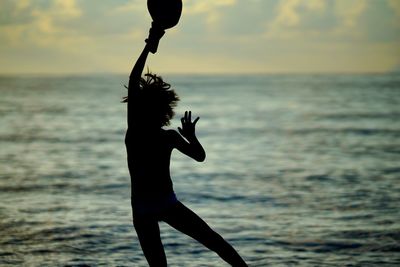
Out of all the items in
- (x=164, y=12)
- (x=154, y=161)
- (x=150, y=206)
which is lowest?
(x=150, y=206)

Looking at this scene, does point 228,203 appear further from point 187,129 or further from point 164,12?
point 187,129

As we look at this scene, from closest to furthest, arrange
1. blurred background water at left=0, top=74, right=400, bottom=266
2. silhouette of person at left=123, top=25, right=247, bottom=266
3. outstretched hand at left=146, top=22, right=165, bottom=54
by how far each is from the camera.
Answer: silhouette of person at left=123, top=25, right=247, bottom=266
outstretched hand at left=146, top=22, right=165, bottom=54
blurred background water at left=0, top=74, right=400, bottom=266

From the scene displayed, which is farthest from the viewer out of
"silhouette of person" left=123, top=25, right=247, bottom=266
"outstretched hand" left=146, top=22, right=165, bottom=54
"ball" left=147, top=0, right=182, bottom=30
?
"ball" left=147, top=0, right=182, bottom=30

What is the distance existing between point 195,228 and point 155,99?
→ 1.02m

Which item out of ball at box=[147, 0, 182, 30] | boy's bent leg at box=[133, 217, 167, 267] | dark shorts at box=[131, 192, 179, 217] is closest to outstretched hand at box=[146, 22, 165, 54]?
ball at box=[147, 0, 182, 30]

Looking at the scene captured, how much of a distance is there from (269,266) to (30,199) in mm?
6403

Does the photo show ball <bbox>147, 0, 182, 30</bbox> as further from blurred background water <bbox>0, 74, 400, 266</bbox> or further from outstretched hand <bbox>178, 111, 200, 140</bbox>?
blurred background water <bbox>0, 74, 400, 266</bbox>

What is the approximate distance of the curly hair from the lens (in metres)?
5.46

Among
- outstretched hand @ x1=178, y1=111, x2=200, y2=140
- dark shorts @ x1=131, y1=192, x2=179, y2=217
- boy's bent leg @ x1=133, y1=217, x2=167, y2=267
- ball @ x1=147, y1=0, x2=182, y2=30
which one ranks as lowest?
boy's bent leg @ x1=133, y1=217, x2=167, y2=267

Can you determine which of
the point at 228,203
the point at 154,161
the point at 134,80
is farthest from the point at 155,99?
the point at 228,203

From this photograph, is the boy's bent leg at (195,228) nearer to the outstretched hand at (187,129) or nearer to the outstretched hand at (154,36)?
the outstretched hand at (187,129)

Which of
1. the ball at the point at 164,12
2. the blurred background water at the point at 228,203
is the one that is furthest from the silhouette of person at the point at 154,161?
the blurred background water at the point at 228,203

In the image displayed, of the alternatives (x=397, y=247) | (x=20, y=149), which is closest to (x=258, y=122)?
(x=20, y=149)

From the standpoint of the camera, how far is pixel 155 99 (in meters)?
5.49
